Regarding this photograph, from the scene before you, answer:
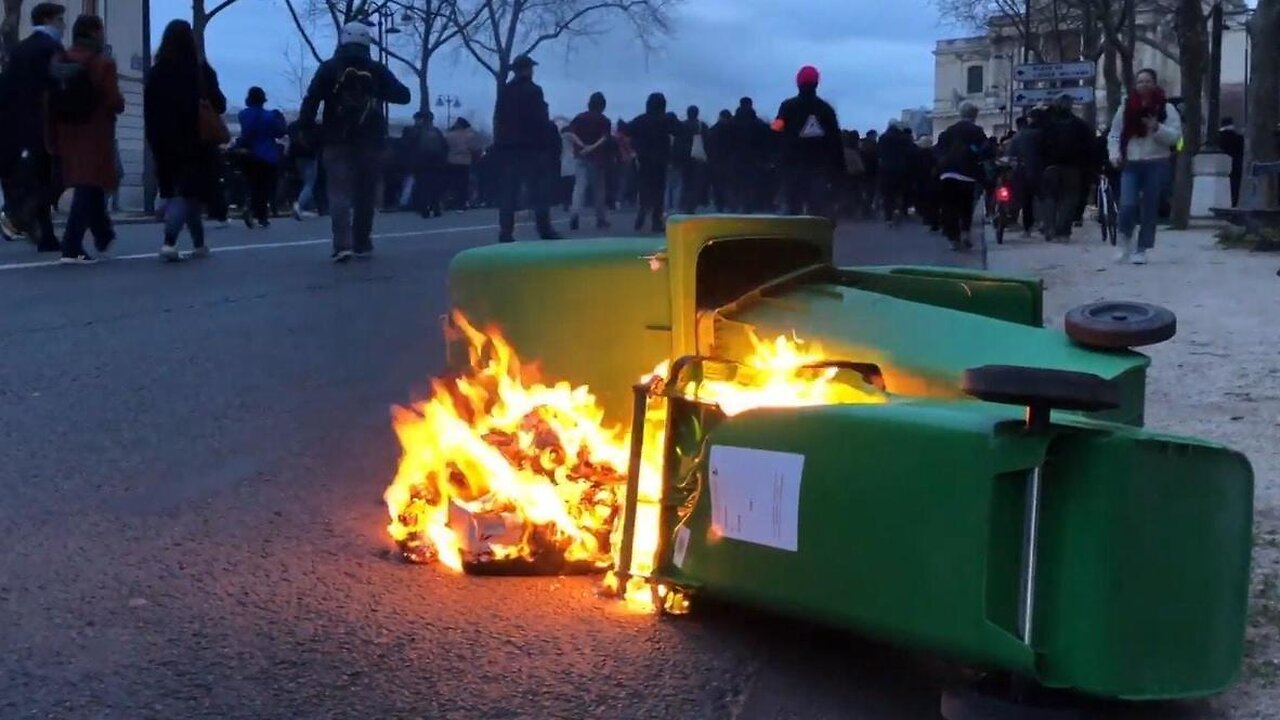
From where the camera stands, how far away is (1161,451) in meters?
2.54

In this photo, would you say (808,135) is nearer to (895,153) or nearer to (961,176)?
(961,176)

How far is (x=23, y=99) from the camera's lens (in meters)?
13.5

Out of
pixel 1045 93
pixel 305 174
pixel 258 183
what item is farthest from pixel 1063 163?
pixel 1045 93

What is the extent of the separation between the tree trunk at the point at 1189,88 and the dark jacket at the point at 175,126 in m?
15.7

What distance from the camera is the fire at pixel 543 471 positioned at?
3.43 m

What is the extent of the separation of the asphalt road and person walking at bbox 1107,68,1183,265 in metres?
9.62

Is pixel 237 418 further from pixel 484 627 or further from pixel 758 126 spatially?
pixel 758 126

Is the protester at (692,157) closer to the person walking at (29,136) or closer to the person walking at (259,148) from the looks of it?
the person walking at (259,148)

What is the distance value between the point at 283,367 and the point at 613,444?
3.56 m

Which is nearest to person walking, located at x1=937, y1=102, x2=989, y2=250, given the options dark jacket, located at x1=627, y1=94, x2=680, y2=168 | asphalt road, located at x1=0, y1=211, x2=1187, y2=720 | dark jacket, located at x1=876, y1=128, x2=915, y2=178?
dark jacket, located at x1=627, y1=94, x2=680, y2=168

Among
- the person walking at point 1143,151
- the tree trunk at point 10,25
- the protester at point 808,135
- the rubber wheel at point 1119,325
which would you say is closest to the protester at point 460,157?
the tree trunk at point 10,25

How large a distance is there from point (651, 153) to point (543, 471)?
722 inches

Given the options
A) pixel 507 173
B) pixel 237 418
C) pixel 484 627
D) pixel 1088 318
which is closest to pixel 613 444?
pixel 484 627

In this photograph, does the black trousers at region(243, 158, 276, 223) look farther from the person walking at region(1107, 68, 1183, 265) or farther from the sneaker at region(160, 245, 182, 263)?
the person walking at region(1107, 68, 1183, 265)
